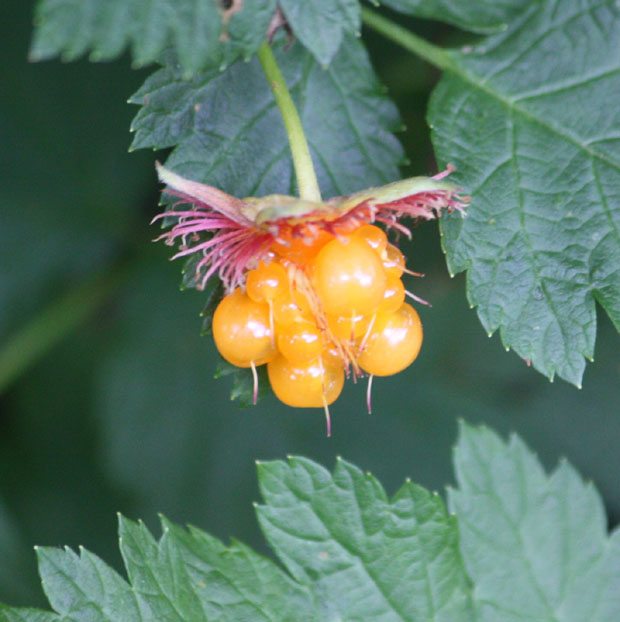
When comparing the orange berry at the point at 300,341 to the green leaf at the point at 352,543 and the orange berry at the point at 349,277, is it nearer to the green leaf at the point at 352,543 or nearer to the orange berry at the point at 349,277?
the orange berry at the point at 349,277

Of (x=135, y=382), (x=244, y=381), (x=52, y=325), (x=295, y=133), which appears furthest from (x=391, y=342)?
(x=52, y=325)

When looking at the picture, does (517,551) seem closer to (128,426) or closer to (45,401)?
(128,426)

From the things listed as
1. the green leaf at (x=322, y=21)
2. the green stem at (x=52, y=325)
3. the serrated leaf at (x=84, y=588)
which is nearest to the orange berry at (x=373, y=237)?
the green leaf at (x=322, y=21)

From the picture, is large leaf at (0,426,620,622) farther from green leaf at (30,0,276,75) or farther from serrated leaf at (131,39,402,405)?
green leaf at (30,0,276,75)

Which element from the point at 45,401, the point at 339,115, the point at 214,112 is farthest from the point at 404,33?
the point at 45,401

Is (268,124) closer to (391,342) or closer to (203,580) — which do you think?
(391,342)
